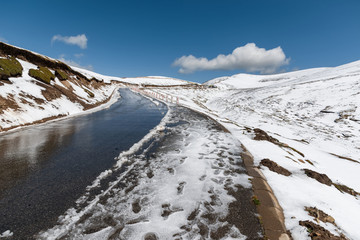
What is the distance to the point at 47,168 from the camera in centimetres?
409

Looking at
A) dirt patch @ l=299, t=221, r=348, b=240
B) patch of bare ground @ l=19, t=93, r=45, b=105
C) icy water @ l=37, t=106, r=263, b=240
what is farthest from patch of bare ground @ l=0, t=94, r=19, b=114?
dirt patch @ l=299, t=221, r=348, b=240

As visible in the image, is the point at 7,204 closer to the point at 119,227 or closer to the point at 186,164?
the point at 119,227

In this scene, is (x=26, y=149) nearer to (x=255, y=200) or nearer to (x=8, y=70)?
(x=255, y=200)

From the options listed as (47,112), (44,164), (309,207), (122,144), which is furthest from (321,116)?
(47,112)

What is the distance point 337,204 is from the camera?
3.48 metres

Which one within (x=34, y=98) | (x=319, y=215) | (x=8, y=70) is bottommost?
(x=319, y=215)

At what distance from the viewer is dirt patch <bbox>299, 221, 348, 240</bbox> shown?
2.35m

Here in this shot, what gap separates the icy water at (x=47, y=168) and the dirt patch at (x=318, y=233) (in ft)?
12.6

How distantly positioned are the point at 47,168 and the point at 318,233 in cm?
551

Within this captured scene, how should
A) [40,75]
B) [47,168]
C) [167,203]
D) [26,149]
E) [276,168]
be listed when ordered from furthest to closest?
[40,75], [26,149], [276,168], [47,168], [167,203]

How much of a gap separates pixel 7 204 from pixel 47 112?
27.5ft

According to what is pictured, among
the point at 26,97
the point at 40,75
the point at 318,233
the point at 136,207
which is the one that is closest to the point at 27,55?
the point at 40,75

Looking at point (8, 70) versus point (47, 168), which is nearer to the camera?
point (47, 168)

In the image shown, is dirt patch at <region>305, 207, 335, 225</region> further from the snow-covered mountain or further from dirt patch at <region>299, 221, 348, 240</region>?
the snow-covered mountain
